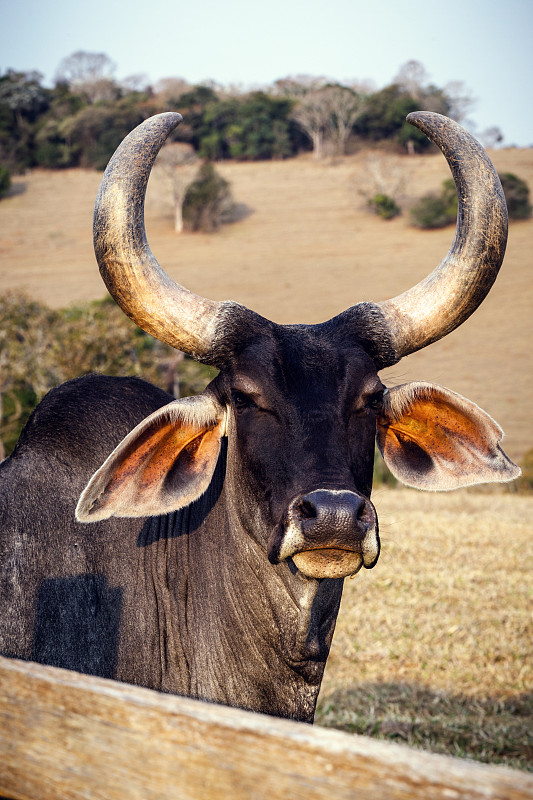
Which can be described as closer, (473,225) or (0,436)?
(473,225)

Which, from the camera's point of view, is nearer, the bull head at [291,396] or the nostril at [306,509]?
the nostril at [306,509]

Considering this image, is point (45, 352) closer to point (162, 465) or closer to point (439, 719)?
point (439, 719)

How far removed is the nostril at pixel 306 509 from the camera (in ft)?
8.48

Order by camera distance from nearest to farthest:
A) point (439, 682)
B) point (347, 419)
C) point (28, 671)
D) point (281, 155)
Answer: point (28, 671) < point (347, 419) < point (439, 682) < point (281, 155)

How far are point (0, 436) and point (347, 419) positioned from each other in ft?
50.0

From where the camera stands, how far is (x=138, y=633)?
11.1 feet

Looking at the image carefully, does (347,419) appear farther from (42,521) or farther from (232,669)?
(42,521)

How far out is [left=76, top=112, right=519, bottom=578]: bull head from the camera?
2953mm

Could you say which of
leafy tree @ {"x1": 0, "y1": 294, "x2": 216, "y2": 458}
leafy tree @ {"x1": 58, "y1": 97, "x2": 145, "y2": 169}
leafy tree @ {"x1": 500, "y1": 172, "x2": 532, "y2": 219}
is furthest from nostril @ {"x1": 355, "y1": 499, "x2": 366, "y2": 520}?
leafy tree @ {"x1": 58, "y1": 97, "x2": 145, "y2": 169}

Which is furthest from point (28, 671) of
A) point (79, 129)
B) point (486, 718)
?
point (79, 129)

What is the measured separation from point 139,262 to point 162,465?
0.95 m

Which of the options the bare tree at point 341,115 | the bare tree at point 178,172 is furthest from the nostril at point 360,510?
the bare tree at point 341,115

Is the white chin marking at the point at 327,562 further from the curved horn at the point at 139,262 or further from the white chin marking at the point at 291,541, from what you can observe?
the curved horn at the point at 139,262

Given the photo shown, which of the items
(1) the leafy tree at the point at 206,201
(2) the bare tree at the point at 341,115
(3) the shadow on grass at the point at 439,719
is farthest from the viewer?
(2) the bare tree at the point at 341,115
